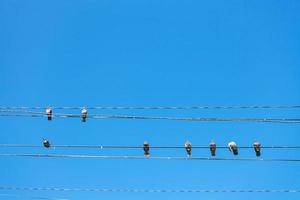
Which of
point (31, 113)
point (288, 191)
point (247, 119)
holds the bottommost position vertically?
point (288, 191)

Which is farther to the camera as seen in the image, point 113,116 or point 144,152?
point 144,152

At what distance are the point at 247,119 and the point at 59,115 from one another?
181 inches

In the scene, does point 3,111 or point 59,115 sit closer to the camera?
point 59,115

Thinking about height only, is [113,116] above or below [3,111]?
below

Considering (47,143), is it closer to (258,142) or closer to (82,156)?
(82,156)

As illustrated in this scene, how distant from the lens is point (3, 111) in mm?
12164

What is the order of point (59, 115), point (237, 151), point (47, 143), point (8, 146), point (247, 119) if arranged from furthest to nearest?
point (237, 151) → point (47, 143) → point (8, 146) → point (59, 115) → point (247, 119)

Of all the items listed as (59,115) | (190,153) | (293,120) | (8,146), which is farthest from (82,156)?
(293,120)

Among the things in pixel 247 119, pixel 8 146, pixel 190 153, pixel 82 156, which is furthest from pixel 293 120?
pixel 8 146

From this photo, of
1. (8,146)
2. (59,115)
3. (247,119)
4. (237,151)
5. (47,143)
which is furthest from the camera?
(237,151)

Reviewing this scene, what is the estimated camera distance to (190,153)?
46.8ft

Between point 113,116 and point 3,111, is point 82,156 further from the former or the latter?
point 3,111

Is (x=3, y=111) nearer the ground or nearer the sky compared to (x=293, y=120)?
nearer the sky

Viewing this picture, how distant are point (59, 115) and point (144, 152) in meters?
3.48
